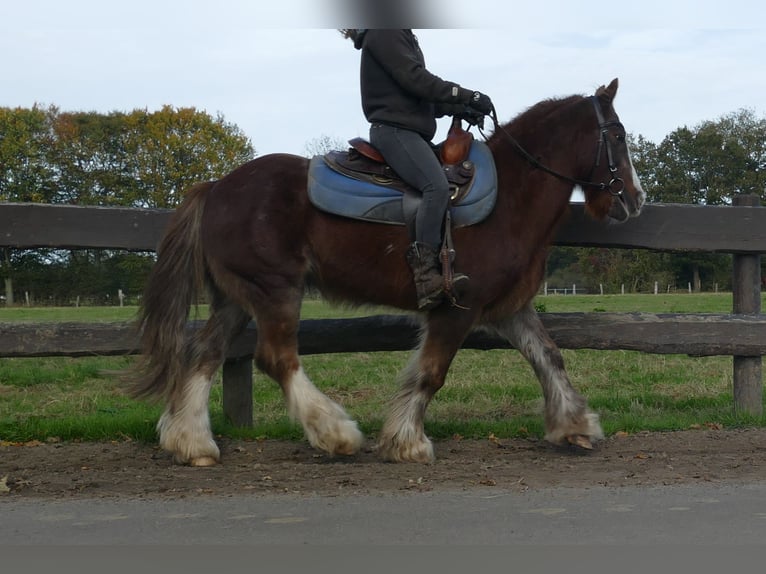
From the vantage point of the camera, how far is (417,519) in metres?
3.88

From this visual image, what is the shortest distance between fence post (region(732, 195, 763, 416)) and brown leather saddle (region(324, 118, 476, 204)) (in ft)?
8.08

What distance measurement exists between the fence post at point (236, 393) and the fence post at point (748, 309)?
367cm

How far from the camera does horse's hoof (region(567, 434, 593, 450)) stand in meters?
5.64

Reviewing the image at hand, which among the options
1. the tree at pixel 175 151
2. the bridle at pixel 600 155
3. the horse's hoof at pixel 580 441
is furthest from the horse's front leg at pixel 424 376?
the tree at pixel 175 151

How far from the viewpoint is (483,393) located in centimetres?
885

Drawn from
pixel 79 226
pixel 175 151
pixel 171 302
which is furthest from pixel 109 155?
pixel 171 302

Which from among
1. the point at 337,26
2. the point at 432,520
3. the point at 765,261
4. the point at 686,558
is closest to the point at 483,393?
the point at 432,520

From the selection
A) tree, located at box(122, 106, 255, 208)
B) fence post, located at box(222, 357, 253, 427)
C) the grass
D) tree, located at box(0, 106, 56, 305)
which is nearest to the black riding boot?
the grass

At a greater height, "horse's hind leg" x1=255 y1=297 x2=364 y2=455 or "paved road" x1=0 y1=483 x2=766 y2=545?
"horse's hind leg" x1=255 y1=297 x2=364 y2=455

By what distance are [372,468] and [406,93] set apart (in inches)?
90.7

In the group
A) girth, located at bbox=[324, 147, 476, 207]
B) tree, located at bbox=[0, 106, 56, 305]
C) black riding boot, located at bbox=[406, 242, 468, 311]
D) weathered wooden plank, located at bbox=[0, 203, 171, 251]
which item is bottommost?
black riding boot, located at bbox=[406, 242, 468, 311]

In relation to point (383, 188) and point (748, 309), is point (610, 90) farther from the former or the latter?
point (748, 309)

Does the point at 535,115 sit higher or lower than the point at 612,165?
higher

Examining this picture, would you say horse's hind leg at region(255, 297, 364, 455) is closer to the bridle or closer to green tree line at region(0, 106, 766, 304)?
the bridle
